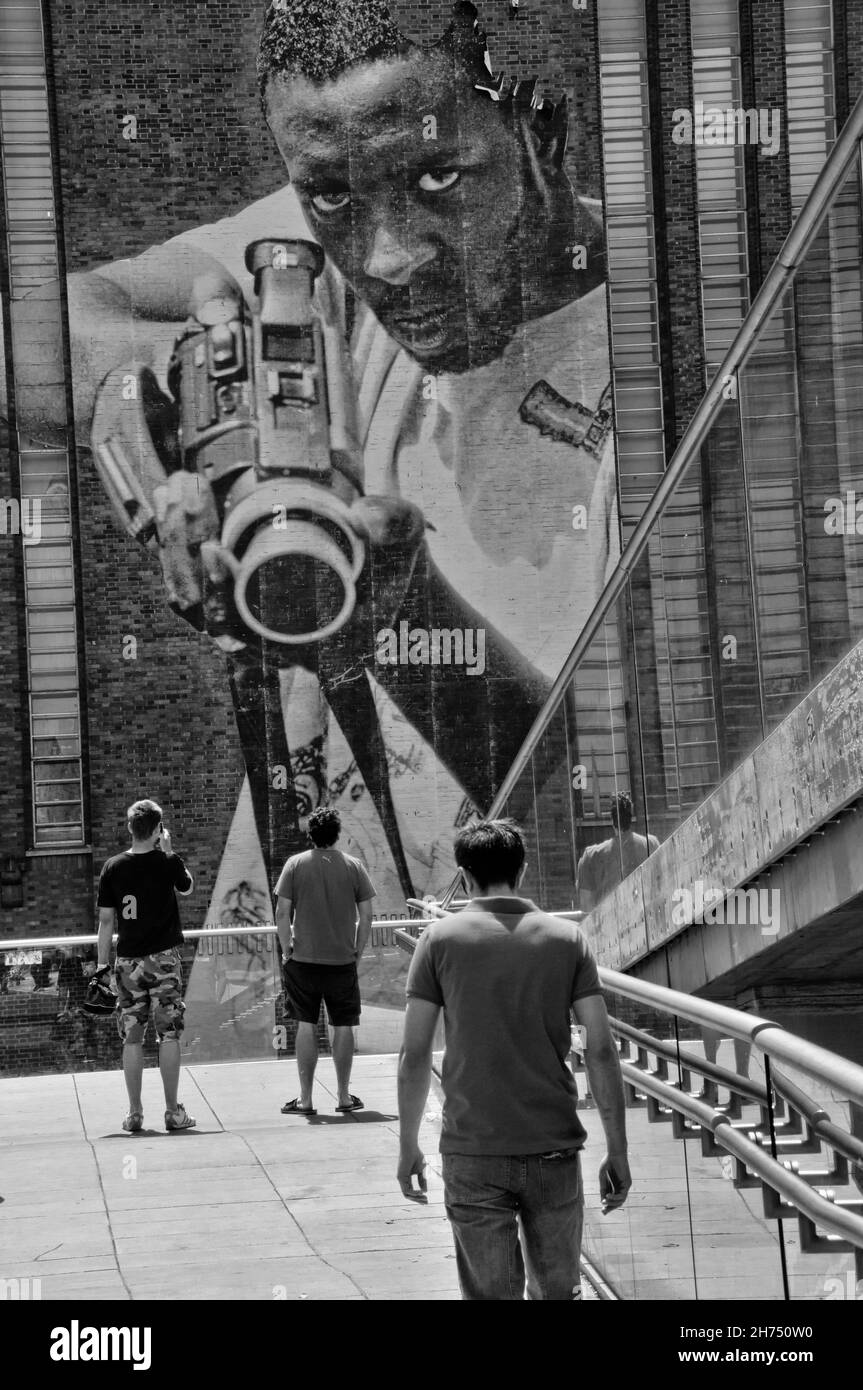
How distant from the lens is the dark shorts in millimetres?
9445

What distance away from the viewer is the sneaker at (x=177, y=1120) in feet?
30.2

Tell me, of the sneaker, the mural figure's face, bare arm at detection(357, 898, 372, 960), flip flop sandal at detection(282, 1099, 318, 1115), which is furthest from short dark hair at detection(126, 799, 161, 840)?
the mural figure's face

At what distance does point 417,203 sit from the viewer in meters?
22.7

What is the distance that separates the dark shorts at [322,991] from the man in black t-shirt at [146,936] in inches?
27.4

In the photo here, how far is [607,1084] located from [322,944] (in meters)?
5.46

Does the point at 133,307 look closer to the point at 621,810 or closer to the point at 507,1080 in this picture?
the point at 621,810

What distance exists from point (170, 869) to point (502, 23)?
17.4 meters

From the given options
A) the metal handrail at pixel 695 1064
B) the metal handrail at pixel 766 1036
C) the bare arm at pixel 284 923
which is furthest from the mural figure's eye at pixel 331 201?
the metal handrail at pixel 766 1036

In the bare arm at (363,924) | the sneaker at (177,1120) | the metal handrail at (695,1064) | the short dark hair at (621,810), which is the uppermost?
the short dark hair at (621,810)

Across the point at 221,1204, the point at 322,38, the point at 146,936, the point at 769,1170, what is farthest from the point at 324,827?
the point at 322,38

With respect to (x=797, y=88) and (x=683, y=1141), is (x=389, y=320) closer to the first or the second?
(x=797, y=88)

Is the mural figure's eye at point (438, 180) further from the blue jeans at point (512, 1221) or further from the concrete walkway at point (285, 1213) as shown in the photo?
the blue jeans at point (512, 1221)

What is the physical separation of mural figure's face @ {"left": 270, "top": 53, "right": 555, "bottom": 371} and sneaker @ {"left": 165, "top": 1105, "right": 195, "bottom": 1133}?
1495cm

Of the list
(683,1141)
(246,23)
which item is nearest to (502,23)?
(246,23)
